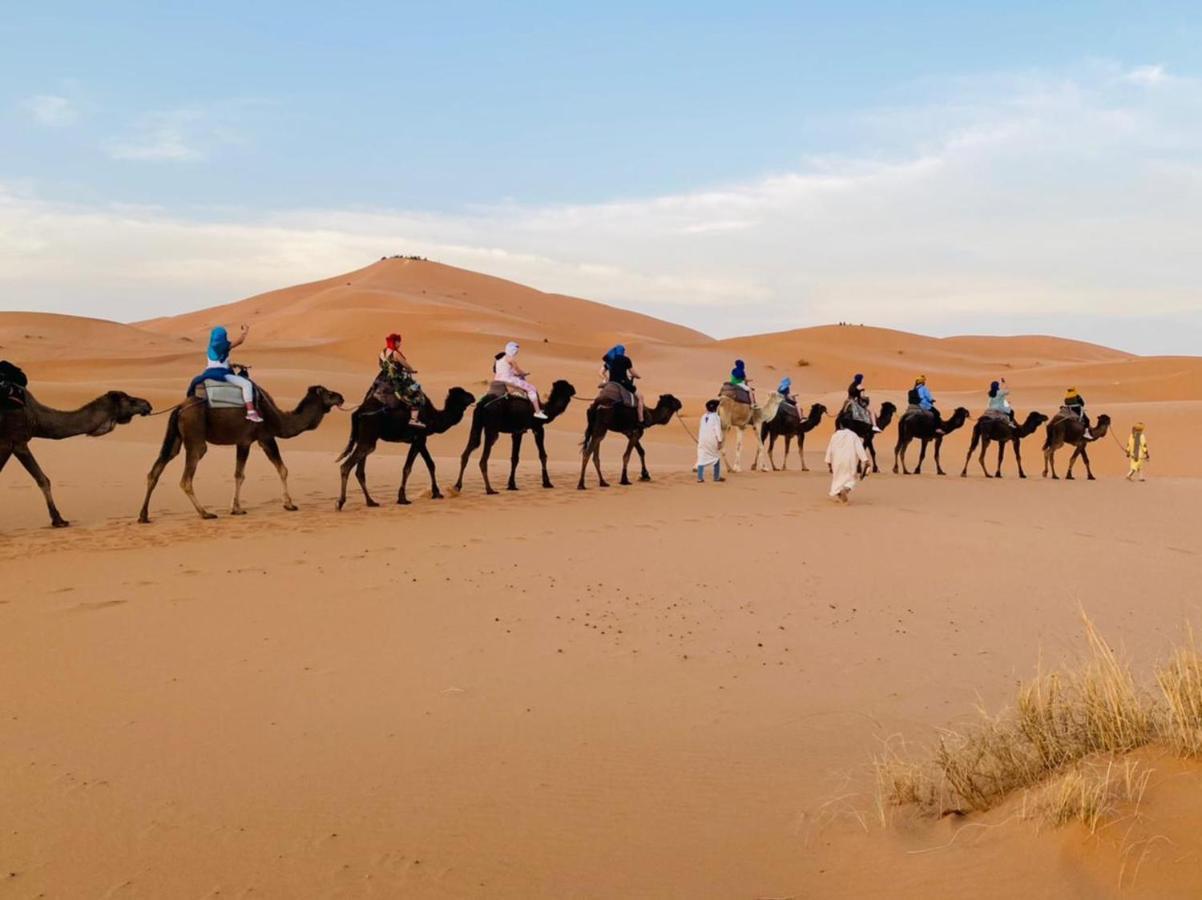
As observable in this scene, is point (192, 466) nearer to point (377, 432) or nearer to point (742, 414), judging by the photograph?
point (377, 432)

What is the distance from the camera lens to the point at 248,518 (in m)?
13.2

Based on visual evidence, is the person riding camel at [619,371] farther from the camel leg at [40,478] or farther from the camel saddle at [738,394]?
the camel leg at [40,478]

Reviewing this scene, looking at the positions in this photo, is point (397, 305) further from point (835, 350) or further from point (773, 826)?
point (773, 826)

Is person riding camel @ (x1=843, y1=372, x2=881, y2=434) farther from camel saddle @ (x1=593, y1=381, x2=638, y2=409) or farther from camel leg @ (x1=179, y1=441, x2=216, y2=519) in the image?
camel leg @ (x1=179, y1=441, x2=216, y2=519)

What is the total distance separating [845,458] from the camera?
15344 millimetres

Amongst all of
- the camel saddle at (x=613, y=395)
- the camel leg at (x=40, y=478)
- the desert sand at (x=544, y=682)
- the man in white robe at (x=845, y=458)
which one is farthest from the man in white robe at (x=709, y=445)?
the camel leg at (x=40, y=478)

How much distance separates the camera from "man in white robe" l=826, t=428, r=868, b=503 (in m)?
15.3

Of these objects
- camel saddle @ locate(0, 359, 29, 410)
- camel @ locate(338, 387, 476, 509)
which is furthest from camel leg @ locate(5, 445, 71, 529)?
camel @ locate(338, 387, 476, 509)

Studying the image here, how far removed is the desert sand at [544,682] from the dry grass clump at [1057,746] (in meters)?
0.15

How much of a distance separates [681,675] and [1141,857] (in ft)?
11.9

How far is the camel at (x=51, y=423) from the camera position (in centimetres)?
1190

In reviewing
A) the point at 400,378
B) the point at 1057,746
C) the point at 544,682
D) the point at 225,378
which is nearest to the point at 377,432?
the point at 400,378

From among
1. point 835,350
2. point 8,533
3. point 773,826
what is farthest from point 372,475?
point 835,350

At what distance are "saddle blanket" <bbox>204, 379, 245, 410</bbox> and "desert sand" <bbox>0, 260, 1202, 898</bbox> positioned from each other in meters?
1.51
